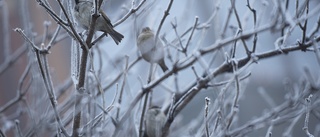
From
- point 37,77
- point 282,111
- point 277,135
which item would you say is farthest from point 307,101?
point 277,135

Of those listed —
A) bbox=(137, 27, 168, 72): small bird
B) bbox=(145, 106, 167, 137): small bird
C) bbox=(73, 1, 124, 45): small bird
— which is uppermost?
bbox=(73, 1, 124, 45): small bird

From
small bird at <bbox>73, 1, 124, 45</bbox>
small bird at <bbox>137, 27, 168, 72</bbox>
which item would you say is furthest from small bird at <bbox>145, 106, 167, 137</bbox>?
small bird at <bbox>73, 1, 124, 45</bbox>

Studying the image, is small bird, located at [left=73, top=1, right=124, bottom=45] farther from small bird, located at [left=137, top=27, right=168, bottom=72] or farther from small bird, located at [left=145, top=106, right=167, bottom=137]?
small bird, located at [left=145, top=106, right=167, bottom=137]

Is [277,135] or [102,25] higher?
[102,25]

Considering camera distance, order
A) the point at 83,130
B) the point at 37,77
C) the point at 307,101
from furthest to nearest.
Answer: the point at 37,77, the point at 307,101, the point at 83,130

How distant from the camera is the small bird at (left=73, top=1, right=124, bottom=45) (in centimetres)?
461

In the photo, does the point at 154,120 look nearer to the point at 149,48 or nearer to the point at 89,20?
the point at 149,48

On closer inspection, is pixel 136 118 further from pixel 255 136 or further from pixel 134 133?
pixel 255 136

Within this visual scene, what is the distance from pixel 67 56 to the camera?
40.9 ft

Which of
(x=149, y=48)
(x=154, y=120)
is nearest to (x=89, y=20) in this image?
(x=149, y=48)

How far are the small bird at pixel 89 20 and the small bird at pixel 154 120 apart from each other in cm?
69

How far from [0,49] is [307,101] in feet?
29.8

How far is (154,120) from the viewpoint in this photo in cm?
510

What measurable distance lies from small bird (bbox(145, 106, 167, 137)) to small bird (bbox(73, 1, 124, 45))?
69cm
